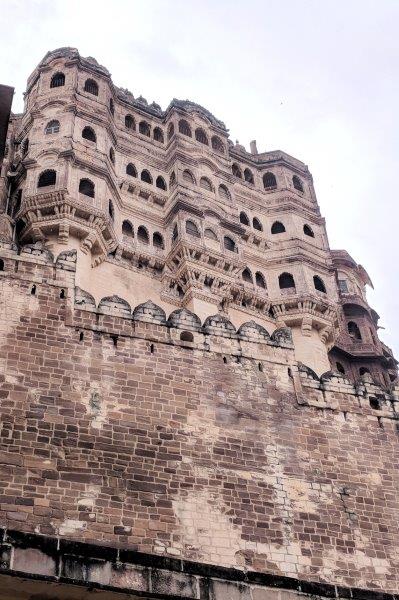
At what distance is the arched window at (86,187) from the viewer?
22094 millimetres

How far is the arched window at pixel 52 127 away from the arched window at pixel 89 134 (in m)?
0.84

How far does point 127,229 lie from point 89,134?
11.0 ft

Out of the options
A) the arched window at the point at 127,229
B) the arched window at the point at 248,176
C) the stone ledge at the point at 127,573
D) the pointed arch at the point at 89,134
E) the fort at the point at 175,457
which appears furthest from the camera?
the arched window at the point at 248,176

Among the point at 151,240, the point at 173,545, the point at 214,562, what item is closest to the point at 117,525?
the point at 173,545

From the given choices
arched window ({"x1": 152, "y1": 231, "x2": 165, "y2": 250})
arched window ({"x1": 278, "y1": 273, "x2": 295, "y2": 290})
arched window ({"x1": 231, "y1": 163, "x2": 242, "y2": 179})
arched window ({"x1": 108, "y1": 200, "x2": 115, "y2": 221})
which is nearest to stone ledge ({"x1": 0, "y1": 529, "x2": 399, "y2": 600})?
arched window ({"x1": 108, "y1": 200, "x2": 115, "y2": 221})

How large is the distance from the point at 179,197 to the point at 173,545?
16.3 metres

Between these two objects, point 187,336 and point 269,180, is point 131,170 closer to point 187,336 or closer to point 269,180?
point 269,180

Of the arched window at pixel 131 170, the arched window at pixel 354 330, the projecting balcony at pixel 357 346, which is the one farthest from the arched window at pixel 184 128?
the arched window at pixel 354 330

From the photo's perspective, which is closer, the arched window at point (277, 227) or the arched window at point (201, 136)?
the arched window at point (277, 227)

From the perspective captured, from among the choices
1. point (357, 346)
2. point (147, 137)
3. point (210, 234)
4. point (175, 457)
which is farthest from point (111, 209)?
point (175, 457)

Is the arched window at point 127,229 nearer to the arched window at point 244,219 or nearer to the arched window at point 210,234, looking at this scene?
the arched window at point 210,234

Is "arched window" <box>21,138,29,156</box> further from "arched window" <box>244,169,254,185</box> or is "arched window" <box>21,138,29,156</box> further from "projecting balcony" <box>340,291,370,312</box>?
"projecting balcony" <box>340,291,370,312</box>

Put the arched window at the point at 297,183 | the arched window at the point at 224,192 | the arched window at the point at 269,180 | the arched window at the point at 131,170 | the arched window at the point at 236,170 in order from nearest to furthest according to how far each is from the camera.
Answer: the arched window at the point at 131,170 → the arched window at the point at 224,192 → the arched window at the point at 236,170 → the arched window at the point at 269,180 → the arched window at the point at 297,183

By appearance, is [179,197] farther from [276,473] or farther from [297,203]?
[276,473]
